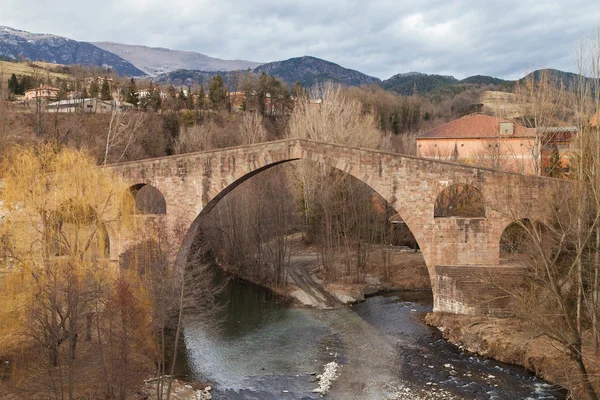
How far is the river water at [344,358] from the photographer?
15.7 metres

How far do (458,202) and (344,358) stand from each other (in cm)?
1861

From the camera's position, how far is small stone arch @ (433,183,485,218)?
3203cm

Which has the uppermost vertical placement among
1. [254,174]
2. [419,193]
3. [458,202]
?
[254,174]

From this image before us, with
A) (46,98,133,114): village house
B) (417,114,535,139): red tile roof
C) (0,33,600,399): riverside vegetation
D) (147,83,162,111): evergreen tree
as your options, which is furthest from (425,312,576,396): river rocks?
(147,83,162,111): evergreen tree

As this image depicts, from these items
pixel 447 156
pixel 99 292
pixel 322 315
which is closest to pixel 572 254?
pixel 322 315

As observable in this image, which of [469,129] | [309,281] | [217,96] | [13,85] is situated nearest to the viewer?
[309,281]

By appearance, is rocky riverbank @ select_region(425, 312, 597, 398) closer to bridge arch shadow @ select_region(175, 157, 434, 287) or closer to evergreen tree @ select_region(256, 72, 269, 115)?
bridge arch shadow @ select_region(175, 157, 434, 287)

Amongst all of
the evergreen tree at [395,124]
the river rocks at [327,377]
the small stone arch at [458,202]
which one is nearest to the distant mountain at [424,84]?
the evergreen tree at [395,124]

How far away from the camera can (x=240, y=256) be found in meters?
29.9

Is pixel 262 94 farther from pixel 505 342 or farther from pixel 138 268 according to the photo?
pixel 505 342

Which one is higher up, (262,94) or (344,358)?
(262,94)

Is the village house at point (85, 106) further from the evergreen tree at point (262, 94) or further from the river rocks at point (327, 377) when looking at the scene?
the river rocks at point (327, 377)

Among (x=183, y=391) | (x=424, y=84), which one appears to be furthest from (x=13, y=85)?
(x=424, y=84)

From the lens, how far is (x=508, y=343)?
699 inches
